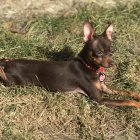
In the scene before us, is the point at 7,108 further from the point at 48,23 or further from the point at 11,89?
the point at 48,23

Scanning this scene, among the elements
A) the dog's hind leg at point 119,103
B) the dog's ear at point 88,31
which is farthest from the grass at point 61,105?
the dog's ear at point 88,31

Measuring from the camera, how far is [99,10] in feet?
25.8

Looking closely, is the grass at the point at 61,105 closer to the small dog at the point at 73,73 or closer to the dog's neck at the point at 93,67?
the small dog at the point at 73,73

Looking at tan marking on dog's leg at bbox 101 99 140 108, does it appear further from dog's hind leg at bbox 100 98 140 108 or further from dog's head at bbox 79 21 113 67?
dog's head at bbox 79 21 113 67

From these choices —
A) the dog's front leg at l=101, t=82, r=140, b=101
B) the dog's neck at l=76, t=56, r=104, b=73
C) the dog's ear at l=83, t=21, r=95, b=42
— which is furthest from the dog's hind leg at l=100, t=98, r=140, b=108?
the dog's ear at l=83, t=21, r=95, b=42

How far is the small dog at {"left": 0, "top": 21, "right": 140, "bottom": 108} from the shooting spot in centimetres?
577

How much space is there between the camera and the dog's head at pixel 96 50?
5613 mm

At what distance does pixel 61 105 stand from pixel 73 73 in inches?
18.9

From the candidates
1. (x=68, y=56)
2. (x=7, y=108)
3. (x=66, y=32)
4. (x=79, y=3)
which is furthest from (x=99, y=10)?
(x=7, y=108)

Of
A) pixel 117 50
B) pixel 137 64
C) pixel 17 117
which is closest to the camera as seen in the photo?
pixel 17 117

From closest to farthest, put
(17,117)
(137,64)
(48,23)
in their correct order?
(17,117) < (137,64) < (48,23)

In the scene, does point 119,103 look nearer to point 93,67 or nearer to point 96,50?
point 93,67

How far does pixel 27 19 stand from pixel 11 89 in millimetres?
2078

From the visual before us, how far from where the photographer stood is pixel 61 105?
5.68 meters
